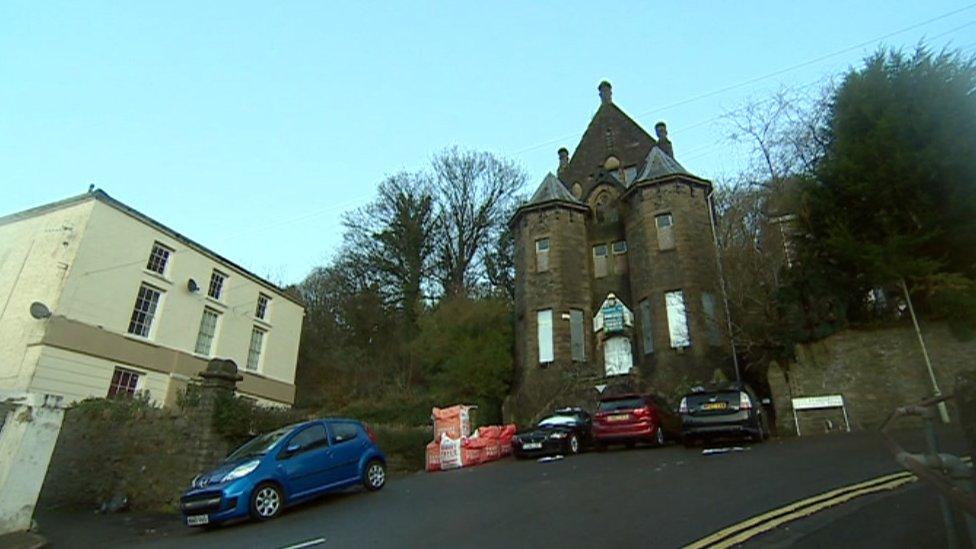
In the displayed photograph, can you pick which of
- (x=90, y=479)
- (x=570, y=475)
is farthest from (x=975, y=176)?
(x=90, y=479)

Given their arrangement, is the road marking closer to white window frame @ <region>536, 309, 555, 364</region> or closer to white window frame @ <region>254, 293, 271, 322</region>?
white window frame @ <region>536, 309, 555, 364</region>

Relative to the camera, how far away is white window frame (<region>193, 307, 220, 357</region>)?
82.0ft

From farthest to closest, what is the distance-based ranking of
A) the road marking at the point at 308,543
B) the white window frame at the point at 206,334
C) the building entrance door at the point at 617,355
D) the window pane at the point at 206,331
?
1. the building entrance door at the point at 617,355
2. the window pane at the point at 206,331
3. the white window frame at the point at 206,334
4. the road marking at the point at 308,543

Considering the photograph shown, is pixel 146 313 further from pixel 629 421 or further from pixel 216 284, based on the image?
pixel 629 421

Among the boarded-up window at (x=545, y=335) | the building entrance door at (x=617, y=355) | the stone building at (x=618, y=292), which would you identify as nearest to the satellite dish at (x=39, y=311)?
the stone building at (x=618, y=292)

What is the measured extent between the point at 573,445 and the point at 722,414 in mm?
4591

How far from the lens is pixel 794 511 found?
6949 mm

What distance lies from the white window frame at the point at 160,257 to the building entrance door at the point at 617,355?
20714mm

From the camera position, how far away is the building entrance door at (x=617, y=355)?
2855cm

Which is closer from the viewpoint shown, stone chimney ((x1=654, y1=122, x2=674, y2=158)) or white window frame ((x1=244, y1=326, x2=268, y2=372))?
white window frame ((x1=244, y1=326, x2=268, y2=372))

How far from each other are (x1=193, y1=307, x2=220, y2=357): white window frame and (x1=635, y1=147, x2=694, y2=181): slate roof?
2190 cm

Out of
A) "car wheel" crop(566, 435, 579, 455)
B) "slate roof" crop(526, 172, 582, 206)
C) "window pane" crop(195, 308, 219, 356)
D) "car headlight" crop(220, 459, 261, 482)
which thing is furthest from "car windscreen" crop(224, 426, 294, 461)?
"slate roof" crop(526, 172, 582, 206)

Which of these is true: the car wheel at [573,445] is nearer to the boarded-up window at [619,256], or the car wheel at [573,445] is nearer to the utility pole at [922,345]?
the utility pole at [922,345]

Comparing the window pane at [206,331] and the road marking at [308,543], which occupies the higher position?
the window pane at [206,331]
